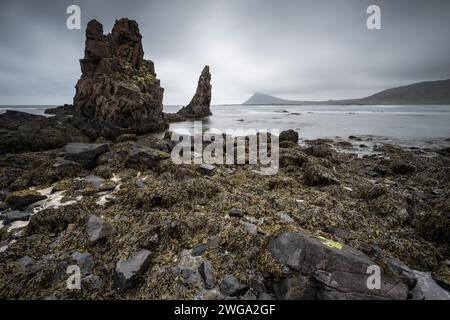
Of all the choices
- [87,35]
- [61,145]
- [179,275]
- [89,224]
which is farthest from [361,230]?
[87,35]

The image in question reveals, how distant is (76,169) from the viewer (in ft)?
Result: 25.9

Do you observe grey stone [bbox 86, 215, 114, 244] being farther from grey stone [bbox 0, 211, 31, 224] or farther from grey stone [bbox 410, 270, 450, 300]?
grey stone [bbox 410, 270, 450, 300]

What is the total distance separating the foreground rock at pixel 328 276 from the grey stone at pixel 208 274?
3.04ft

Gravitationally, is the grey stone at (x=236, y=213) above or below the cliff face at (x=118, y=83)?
below

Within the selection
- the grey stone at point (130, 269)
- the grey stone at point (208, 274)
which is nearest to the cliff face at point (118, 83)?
the grey stone at point (130, 269)

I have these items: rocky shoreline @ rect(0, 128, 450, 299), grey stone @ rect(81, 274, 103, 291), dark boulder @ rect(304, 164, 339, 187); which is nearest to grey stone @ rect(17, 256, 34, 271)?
rocky shoreline @ rect(0, 128, 450, 299)

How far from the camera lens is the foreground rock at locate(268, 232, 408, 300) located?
8.99 feet

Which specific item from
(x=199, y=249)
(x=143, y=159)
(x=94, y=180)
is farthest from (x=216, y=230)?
(x=143, y=159)

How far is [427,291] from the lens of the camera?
9.71ft

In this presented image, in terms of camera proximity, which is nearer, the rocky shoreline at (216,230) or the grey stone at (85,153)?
the rocky shoreline at (216,230)

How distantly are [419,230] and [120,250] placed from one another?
20.0 ft

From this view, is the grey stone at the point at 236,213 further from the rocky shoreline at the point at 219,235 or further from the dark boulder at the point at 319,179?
the dark boulder at the point at 319,179

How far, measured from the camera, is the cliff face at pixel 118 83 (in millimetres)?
21300

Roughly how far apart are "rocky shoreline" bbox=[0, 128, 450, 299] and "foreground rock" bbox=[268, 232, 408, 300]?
0.05 feet
